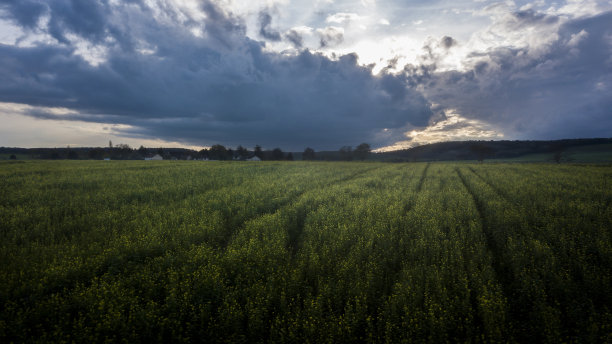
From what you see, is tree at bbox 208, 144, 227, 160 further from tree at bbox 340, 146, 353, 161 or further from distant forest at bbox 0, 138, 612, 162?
tree at bbox 340, 146, 353, 161

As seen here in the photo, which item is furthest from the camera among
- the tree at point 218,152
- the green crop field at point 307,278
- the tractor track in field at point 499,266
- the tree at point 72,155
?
the tree at point 218,152

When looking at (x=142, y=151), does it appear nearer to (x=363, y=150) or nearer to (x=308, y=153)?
(x=308, y=153)

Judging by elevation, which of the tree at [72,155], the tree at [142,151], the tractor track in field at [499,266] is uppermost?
the tree at [142,151]

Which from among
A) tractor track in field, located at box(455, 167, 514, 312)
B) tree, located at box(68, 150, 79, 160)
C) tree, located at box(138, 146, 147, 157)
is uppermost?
tree, located at box(138, 146, 147, 157)

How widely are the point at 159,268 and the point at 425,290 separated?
20.8 feet

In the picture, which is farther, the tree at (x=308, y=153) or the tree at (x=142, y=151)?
the tree at (x=142, y=151)

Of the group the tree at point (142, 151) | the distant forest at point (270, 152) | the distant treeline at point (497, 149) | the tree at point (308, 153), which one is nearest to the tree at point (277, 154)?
the distant forest at point (270, 152)

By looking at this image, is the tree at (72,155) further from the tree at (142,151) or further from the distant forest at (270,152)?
the tree at (142,151)

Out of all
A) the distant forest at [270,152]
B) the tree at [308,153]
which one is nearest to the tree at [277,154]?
the distant forest at [270,152]

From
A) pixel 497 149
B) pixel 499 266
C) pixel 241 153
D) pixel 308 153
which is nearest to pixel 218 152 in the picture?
pixel 241 153

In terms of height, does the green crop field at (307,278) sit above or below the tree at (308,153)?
below

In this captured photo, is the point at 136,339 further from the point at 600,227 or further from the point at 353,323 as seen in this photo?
the point at 600,227

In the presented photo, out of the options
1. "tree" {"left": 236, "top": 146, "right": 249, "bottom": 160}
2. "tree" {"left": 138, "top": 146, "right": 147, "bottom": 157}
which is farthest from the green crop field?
"tree" {"left": 138, "top": 146, "right": 147, "bottom": 157}

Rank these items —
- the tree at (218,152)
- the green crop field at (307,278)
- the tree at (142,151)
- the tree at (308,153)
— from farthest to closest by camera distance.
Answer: the tree at (142,151) → the tree at (308,153) → the tree at (218,152) → the green crop field at (307,278)
